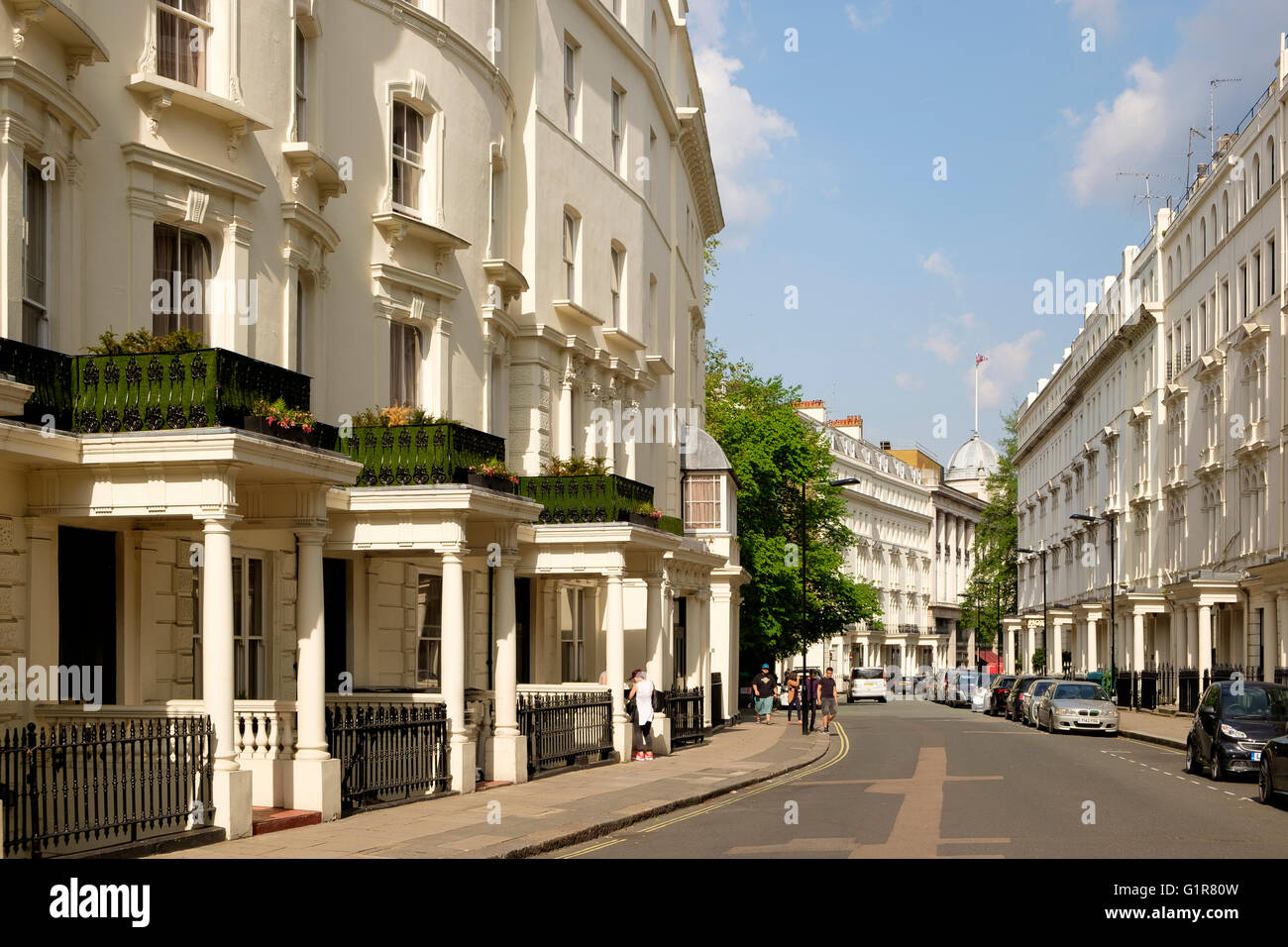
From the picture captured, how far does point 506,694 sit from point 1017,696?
3244 centimetres

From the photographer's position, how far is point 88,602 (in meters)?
16.6

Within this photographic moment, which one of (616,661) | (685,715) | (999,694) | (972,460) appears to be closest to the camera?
(616,661)

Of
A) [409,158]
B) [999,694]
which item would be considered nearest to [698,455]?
[999,694]

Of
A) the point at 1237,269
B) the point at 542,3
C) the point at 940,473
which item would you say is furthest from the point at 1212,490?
the point at 940,473

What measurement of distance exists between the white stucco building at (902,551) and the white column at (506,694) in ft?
255

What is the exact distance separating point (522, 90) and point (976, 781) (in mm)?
15465

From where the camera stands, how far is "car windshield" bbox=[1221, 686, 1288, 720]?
24.0 meters

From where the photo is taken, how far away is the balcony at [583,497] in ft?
91.8

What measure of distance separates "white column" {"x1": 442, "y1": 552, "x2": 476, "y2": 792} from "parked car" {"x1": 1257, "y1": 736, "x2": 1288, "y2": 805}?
10558 millimetres

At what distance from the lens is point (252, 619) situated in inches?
784

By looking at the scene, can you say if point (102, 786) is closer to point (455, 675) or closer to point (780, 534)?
point (455, 675)

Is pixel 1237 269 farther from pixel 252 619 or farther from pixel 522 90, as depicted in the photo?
pixel 252 619

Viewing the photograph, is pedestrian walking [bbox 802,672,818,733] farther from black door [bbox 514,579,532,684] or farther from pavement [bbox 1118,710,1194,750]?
black door [bbox 514,579,532,684]

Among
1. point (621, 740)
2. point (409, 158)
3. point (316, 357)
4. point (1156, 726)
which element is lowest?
point (1156, 726)
